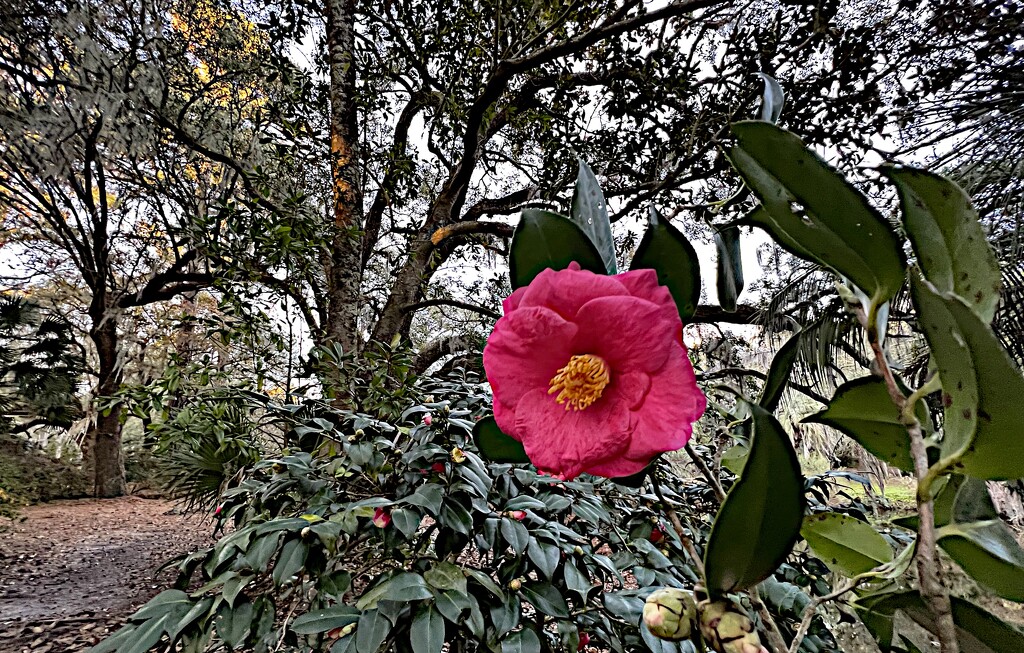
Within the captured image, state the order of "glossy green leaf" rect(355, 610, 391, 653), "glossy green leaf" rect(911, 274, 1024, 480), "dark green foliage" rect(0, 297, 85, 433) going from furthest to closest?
1. "dark green foliage" rect(0, 297, 85, 433)
2. "glossy green leaf" rect(355, 610, 391, 653)
3. "glossy green leaf" rect(911, 274, 1024, 480)

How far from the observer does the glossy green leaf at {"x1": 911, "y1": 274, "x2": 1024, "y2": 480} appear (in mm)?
142

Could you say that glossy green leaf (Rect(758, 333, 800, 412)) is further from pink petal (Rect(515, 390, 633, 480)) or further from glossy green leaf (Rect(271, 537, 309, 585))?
glossy green leaf (Rect(271, 537, 309, 585))

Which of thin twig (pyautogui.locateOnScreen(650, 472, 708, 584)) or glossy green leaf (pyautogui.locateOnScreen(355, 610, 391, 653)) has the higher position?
thin twig (pyautogui.locateOnScreen(650, 472, 708, 584))

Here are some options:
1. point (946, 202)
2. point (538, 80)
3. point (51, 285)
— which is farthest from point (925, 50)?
point (51, 285)

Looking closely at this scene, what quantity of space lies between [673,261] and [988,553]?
0.16 metres

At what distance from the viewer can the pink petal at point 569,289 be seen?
8.7 inches

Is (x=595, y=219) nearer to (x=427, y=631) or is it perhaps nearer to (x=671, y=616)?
(x=671, y=616)

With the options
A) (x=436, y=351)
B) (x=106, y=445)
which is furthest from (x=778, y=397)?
(x=106, y=445)

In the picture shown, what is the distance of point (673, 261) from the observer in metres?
0.23

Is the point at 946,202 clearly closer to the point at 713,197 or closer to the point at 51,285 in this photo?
the point at 713,197

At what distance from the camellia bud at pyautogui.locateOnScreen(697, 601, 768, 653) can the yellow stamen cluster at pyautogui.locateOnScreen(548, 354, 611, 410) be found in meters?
0.10

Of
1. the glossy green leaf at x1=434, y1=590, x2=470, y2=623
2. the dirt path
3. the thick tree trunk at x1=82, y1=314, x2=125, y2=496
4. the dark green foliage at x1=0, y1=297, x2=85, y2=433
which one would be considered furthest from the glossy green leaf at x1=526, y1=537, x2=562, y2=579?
the thick tree trunk at x1=82, y1=314, x2=125, y2=496

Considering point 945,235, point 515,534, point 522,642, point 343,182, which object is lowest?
point 522,642

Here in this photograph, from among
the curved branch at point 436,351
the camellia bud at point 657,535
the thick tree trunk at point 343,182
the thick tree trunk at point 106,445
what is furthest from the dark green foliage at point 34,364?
the camellia bud at point 657,535
